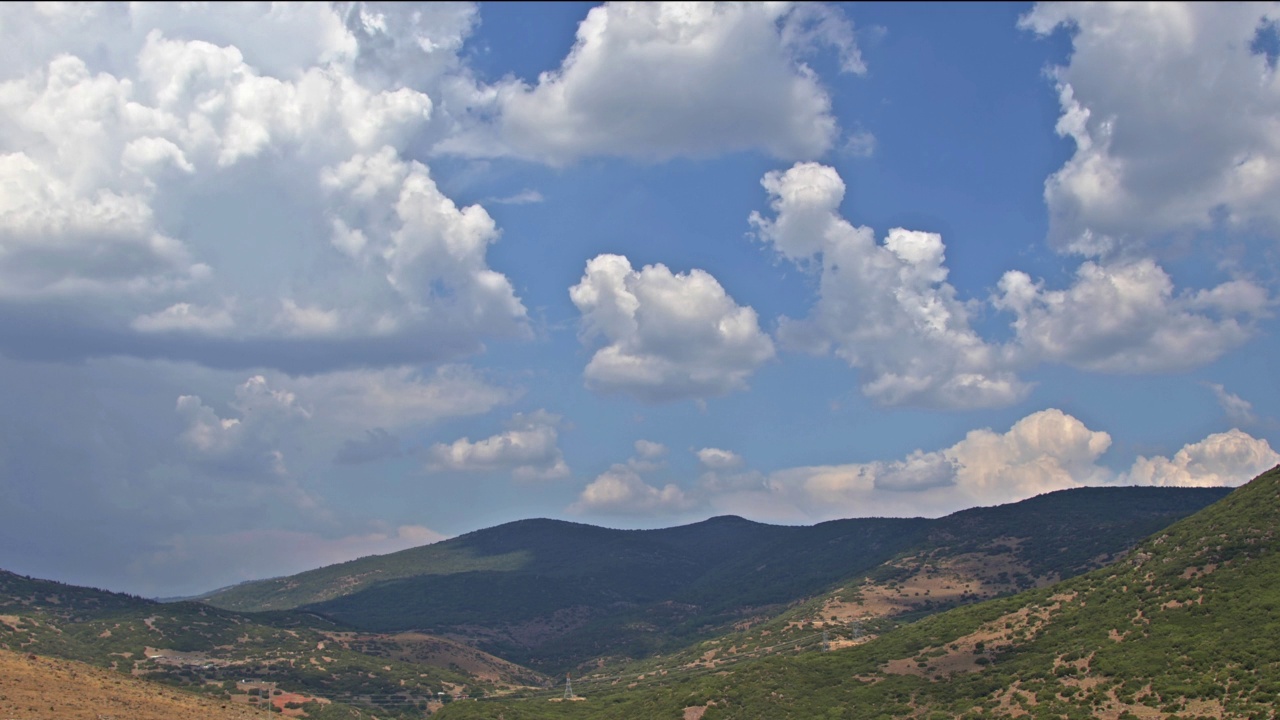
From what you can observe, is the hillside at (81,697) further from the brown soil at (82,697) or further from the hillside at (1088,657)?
the hillside at (1088,657)

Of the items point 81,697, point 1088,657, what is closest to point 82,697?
point 81,697

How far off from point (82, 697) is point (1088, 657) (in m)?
122

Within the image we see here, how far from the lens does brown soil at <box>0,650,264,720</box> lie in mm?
121125

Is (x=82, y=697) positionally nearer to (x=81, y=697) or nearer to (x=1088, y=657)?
(x=81, y=697)

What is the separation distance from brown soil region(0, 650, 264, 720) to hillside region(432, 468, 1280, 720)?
120 ft

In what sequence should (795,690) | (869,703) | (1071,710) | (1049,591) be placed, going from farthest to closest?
(1049,591)
(795,690)
(869,703)
(1071,710)

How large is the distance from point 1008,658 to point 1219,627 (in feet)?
82.6

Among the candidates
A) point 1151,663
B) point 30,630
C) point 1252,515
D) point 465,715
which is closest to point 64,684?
point 465,715

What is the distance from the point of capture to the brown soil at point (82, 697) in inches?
4769

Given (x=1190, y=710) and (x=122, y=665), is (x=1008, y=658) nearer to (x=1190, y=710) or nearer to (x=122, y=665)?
(x=1190, y=710)

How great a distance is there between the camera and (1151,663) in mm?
103500

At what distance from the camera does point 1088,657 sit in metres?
112

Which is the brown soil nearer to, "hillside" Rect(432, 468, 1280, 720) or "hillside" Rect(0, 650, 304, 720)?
"hillside" Rect(0, 650, 304, 720)

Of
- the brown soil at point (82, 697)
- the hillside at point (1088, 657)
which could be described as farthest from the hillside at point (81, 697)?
the hillside at point (1088, 657)
